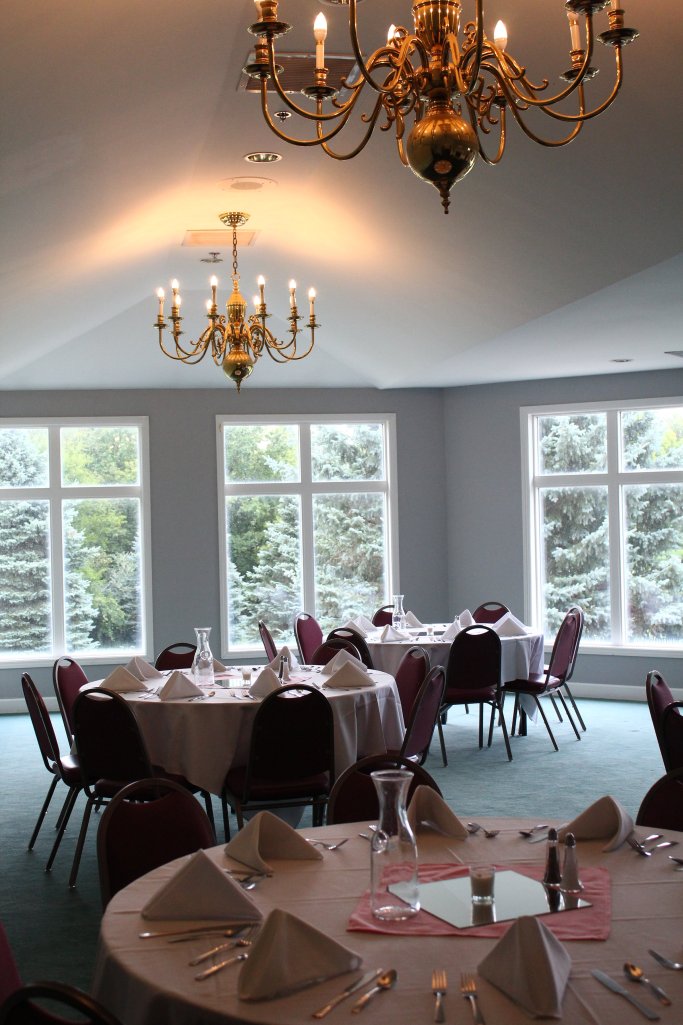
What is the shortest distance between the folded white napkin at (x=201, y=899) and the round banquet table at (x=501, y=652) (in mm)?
5190

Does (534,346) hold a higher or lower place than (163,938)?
higher

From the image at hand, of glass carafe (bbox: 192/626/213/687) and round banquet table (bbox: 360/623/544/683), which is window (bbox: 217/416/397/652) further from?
glass carafe (bbox: 192/626/213/687)

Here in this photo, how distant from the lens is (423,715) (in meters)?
5.23

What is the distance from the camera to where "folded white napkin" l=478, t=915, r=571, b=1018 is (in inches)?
76.6

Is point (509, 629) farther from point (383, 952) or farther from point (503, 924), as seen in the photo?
point (383, 952)

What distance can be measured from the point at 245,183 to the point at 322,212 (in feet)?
2.18

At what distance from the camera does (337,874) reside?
276cm

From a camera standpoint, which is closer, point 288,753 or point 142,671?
point 288,753

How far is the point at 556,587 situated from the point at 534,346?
9.97ft

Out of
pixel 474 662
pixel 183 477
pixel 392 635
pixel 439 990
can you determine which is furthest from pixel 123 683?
pixel 183 477

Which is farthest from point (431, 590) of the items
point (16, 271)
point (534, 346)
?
point (16, 271)

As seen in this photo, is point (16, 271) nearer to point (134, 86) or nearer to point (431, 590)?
point (134, 86)

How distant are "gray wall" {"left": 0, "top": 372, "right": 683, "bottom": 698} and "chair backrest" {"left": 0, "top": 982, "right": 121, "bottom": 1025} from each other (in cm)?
813

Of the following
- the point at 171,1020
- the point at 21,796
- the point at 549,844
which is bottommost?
the point at 21,796
